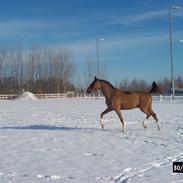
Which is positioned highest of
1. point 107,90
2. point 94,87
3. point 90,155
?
point 94,87

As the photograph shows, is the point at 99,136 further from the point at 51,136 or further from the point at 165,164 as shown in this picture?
the point at 165,164

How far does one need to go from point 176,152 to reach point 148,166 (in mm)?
2051

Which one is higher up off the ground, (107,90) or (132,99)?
(107,90)

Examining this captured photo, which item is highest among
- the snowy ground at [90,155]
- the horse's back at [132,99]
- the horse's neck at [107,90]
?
the horse's neck at [107,90]

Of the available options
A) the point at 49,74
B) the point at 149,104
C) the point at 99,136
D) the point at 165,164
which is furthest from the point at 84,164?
the point at 49,74

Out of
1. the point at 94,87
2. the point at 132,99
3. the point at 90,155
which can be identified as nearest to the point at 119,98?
the point at 132,99

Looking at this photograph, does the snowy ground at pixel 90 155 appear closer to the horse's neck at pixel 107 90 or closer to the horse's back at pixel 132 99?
the horse's back at pixel 132 99

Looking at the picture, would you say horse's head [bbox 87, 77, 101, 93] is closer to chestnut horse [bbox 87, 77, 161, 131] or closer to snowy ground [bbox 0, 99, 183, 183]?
chestnut horse [bbox 87, 77, 161, 131]

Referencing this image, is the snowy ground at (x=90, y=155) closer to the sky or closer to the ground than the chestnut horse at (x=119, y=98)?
closer to the ground

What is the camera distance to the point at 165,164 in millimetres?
9805

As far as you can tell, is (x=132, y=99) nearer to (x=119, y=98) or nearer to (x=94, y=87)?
(x=119, y=98)

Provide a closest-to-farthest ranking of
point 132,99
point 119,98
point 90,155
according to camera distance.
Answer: point 90,155 → point 119,98 → point 132,99

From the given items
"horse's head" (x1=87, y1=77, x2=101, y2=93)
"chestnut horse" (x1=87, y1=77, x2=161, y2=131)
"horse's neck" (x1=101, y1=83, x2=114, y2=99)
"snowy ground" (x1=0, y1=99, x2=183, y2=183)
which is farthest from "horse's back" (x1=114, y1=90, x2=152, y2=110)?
"snowy ground" (x1=0, y1=99, x2=183, y2=183)

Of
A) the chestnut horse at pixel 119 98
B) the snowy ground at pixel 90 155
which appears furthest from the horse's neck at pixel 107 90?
the snowy ground at pixel 90 155
